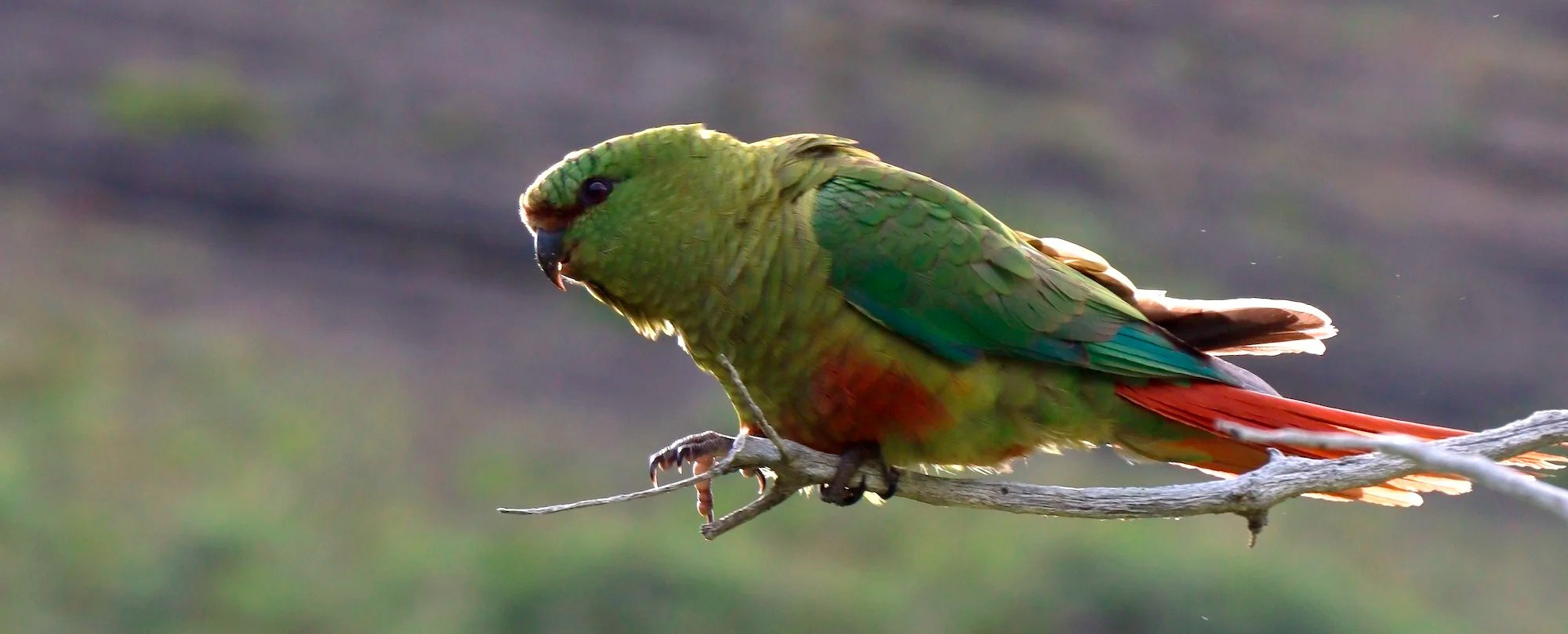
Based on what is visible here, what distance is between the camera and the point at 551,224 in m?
4.38

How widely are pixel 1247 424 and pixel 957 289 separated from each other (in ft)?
2.75

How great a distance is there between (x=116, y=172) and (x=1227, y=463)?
1495 centimetres

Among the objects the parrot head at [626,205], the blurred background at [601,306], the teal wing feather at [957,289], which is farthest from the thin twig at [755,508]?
the blurred background at [601,306]

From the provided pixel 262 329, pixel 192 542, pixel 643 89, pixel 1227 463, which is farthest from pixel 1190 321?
pixel 643 89

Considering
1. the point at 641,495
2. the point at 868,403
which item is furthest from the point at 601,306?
the point at 641,495

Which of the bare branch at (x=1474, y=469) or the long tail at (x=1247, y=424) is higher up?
the bare branch at (x=1474, y=469)

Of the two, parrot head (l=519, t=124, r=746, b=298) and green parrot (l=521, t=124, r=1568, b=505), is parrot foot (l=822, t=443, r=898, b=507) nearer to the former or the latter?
green parrot (l=521, t=124, r=1568, b=505)

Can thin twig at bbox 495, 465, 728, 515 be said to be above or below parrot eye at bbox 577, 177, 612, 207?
below

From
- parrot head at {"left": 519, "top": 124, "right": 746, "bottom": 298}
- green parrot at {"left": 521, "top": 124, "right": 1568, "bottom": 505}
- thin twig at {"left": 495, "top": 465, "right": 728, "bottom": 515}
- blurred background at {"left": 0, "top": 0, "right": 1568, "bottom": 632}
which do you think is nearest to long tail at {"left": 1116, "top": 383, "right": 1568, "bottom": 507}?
green parrot at {"left": 521, "top": 124, "right": 1568, "bottom": 505}

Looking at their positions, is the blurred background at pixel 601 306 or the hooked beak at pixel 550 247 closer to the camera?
the hooked beak at pixel 550 247

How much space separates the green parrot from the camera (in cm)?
412

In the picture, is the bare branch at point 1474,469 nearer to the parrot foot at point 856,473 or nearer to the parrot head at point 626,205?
the parrot foot at point 856,473

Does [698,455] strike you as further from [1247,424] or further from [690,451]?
[1247,424]

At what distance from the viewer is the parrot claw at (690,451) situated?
4.21 metres
